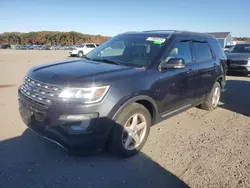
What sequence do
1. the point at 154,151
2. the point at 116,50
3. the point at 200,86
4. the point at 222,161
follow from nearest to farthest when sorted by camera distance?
1. the point at 222,161
2. the point at 154,151
3. the point at 116,50
4. the point at 200,86

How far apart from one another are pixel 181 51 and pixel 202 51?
1.02 m

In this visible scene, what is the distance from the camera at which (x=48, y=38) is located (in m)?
86.8

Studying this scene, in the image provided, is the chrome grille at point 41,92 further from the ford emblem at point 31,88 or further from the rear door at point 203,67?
the rear door at point 203,67

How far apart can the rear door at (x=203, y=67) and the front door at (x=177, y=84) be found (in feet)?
0.72

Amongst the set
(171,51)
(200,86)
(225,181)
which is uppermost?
(171,51)

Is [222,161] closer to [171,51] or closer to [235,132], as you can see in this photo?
[235,132]

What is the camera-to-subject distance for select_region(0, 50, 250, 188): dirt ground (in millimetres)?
3055

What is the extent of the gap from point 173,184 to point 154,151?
2.97 feet

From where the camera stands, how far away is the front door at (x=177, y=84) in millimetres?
4018

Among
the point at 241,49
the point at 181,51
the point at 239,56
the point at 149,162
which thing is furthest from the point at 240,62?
the point at 149,162

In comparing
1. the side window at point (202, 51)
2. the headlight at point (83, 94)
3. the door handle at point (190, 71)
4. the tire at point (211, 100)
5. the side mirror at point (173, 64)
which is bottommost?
the tire at point (211, 100)

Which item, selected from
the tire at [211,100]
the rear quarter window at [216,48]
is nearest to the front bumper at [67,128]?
the tire at [211,100]

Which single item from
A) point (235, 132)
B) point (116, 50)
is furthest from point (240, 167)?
point (116, 50)

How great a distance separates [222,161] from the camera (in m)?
3.63
